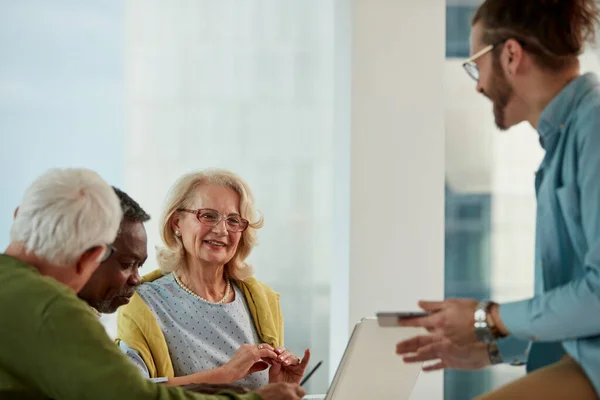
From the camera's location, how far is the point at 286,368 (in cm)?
301

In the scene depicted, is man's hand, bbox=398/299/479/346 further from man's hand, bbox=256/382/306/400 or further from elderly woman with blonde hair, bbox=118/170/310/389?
elderly woman with blonde hair, bbox=118/170/310/389

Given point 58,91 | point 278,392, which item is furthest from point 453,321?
point 58,91

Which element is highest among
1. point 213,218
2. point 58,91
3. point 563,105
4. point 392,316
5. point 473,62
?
point 58,91

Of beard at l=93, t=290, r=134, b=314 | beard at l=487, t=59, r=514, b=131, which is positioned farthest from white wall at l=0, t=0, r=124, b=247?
beard at l=487, t=59, r=514, b=131

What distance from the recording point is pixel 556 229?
1.83 metres

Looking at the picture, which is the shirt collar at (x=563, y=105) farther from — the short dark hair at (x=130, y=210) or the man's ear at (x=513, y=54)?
the short dark hair at (x=130, y=210)

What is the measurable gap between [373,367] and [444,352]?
10.9 inches

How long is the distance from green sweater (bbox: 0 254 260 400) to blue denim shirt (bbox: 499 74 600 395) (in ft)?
2.68

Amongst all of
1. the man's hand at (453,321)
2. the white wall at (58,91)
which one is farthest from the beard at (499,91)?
the white wall at (58,91)

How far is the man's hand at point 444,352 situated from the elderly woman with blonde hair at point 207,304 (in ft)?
3.00

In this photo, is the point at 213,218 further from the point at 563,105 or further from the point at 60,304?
the point at 563,105

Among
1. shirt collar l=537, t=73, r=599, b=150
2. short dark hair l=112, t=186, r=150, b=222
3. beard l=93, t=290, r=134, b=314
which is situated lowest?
beard l=93, t=290, r=134, b=314

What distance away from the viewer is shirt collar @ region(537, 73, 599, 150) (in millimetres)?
1836

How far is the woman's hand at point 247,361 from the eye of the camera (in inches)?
111
